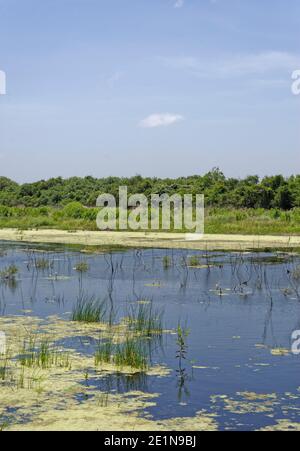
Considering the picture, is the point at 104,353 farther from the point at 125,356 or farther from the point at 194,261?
the point at 194,261

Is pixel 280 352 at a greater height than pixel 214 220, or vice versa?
pixel 214 220

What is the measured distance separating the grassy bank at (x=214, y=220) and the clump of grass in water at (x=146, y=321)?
59.0 feet

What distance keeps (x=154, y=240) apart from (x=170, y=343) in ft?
56.6

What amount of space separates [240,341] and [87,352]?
2118 millimetres

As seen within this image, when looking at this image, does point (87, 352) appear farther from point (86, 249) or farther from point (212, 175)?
point (212, 175)

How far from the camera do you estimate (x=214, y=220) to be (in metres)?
32.6

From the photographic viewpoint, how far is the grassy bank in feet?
96.4

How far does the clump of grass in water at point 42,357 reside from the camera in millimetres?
7773

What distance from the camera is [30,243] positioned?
84.8 feet

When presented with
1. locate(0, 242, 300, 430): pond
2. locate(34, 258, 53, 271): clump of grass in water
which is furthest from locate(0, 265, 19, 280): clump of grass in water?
locate(34, 258, 53, 271): clump of grass in water

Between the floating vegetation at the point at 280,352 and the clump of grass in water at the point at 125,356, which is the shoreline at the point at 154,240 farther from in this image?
the clump of grass in water at the point at 125,356

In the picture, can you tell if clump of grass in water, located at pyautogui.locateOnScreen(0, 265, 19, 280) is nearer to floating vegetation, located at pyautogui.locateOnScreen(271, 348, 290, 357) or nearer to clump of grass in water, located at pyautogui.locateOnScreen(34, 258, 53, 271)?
clump of grass in water, located at pyautogui.locateOnScreen(34, 258, 53, 271)

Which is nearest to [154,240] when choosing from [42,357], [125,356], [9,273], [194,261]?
[194,261]
